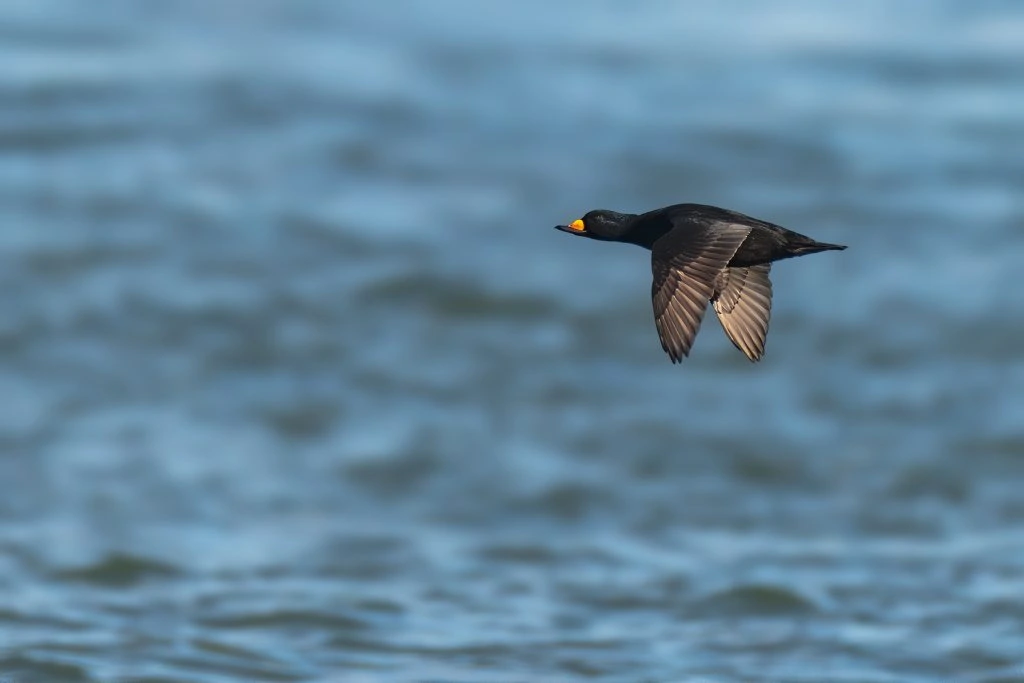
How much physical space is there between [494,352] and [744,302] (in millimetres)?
15076

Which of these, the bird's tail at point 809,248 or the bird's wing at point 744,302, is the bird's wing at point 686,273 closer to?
the bird's tail at point 809,248

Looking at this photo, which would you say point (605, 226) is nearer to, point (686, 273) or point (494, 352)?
point (686, 273)

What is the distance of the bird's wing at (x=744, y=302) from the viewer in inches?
475

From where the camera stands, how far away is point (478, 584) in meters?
21.6

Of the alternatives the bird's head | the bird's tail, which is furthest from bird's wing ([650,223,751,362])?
the bird's head

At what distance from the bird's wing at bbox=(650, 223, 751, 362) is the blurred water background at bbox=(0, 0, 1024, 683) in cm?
790

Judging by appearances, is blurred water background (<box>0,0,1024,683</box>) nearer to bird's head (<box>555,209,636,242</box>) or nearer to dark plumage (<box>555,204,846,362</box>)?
dark plumage (<box>555,204,846,362</box>)

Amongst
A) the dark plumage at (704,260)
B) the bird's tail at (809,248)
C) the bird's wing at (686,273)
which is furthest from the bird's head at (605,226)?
the bird's tail at (809,248)

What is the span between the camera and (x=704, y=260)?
11.1 meters

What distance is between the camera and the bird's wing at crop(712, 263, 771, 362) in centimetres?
1205

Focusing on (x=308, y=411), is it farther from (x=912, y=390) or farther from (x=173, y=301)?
(x=912, y=390)

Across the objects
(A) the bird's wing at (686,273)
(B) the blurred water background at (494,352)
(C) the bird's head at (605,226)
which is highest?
(B) the blurred water background at (494,352)

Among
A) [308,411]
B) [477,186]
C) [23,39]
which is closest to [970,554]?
[308,411]

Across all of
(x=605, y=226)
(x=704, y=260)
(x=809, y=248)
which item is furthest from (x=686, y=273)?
(x=605, y=226)
